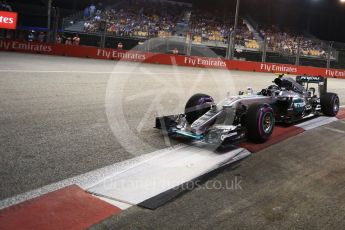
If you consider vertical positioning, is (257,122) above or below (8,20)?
below

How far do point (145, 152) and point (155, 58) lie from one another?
1722 cm

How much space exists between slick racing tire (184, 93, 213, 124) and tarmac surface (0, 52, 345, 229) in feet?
2.18

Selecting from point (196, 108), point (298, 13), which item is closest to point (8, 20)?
point (196, 108)

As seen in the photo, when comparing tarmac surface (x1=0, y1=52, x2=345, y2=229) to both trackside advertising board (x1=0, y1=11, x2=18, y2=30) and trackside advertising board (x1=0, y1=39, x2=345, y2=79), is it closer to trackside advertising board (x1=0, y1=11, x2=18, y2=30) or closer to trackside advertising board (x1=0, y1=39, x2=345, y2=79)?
trackside advertising board (x1=0, y1=39, x2=345, y2=79)

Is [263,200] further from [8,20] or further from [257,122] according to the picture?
[8,20]

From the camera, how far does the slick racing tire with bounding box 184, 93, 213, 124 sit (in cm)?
661

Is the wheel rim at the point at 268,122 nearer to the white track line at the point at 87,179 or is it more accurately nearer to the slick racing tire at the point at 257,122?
the slick racing tire at the point at 257,122

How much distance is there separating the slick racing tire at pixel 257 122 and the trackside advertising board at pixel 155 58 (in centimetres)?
1613

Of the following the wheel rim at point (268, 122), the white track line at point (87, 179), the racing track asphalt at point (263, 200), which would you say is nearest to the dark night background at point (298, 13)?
the wheel rim at point (268, 122)

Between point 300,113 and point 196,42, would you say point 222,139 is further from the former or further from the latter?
point 196,42

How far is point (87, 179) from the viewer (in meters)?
4.30

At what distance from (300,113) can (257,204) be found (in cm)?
439

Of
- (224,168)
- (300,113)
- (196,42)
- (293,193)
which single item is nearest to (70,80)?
(300,113)

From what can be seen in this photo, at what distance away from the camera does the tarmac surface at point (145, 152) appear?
367cm
